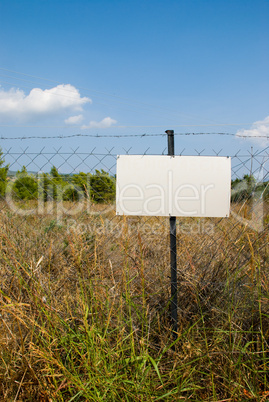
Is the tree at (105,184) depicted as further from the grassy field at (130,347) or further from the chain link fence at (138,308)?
the grassy field at (130,347)

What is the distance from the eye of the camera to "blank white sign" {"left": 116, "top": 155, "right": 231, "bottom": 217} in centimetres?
191

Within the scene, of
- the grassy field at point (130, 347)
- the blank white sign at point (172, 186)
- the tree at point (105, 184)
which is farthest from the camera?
the tree at point (105, 184)

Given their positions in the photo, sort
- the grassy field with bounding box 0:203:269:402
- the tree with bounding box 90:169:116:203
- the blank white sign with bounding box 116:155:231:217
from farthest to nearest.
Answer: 1. the tree with bounding box 90:169:116:203
2. the blank white sign with bounding box 116:155:231:217
3. the grassy field with bounding box 0:203:269:402

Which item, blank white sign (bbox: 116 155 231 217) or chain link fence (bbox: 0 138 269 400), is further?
blank white sign (bbox: 116 155 231 217)

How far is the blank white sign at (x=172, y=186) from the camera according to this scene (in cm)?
191

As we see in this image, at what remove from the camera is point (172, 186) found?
191 centimetres

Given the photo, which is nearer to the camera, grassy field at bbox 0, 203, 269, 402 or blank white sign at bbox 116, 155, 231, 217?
grassy field at bbox 0, 203, 269, 402

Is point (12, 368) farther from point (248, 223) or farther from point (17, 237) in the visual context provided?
point (248, 223)

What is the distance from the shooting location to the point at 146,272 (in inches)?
95.2

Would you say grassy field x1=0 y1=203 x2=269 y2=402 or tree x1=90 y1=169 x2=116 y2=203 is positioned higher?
tree x1=90 y1=169 x2=116 y2=203

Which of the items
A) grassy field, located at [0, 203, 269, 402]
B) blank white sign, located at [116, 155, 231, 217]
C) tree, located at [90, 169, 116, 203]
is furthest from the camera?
tree, located at [90, 169, 116, 203]

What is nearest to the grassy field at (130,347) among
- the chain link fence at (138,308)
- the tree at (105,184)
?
the chain link fence at (138,308)

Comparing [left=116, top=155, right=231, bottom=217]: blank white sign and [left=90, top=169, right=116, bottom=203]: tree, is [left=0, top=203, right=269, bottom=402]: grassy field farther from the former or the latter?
[left=90, top=169, right=116, bottom=203]: tree

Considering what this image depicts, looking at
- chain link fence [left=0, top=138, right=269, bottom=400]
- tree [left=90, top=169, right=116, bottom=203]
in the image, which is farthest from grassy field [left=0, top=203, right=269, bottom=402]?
tree [left=90, top=169, right=116, bottom=203]
